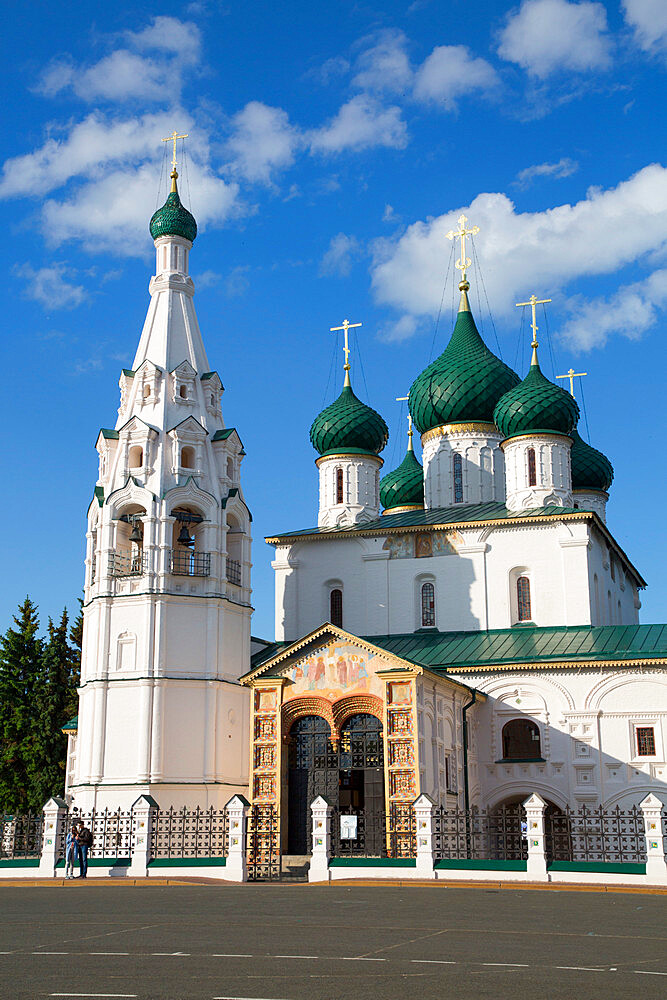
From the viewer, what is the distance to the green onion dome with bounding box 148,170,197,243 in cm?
2847

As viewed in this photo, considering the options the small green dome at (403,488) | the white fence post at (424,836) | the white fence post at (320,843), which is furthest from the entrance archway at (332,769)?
the small green dome at (403,488)

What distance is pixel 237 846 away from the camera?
1973cm

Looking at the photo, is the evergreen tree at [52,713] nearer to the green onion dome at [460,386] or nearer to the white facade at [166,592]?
the white facade at [166,592]

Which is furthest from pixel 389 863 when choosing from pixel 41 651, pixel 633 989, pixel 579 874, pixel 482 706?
pixel 41 651

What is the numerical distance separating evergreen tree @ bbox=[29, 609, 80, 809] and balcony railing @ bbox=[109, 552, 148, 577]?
11.1 m

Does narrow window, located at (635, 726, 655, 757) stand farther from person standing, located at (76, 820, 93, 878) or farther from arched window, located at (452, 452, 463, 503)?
person standing, located at (76, 820, 93, 878)

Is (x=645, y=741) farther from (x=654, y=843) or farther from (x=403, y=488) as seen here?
(x=403, y=488)

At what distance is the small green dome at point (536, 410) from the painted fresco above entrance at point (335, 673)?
30.2 feet

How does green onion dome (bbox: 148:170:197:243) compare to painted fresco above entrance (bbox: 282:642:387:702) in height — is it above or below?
above

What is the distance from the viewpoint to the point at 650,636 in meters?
26.1

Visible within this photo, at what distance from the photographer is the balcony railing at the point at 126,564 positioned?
2589 centimetres

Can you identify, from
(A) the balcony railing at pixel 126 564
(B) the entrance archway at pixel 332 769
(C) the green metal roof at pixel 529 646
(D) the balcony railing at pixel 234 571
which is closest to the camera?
(B) the entrance archway at pixel 332 769

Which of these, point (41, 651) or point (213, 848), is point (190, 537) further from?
point (41, 651)

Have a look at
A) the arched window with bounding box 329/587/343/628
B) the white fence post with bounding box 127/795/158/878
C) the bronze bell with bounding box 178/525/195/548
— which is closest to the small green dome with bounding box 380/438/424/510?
the arched window with bounding box 329/587/343/628
